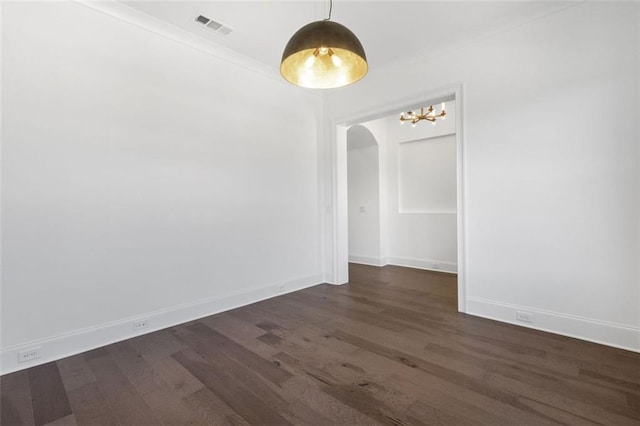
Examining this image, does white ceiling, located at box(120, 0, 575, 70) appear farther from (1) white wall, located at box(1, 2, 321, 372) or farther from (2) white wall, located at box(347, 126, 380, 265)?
(2) white wall, located at box(347, 126, 380, 265)

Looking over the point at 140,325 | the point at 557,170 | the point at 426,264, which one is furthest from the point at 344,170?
the point at 140,325

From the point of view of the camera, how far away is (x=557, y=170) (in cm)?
279

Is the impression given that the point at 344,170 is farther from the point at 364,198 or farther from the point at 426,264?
the point at 426,264

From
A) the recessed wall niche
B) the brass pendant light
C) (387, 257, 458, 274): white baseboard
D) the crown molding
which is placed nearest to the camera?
the brass pendant light

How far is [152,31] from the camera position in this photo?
9.73ft

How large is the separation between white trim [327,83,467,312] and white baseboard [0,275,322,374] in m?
1.36

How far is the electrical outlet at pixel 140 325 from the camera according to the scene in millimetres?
2851

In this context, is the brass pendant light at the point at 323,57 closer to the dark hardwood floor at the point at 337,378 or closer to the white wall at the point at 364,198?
the dark hardwood floor at the point at 337,378

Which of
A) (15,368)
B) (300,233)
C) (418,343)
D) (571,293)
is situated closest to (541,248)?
(571,293)

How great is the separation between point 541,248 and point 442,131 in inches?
126

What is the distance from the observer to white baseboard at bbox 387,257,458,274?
5401mm

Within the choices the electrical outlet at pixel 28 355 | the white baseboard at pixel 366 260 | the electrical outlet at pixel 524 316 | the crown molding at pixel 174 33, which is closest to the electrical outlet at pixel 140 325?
the electrical outlet at pixel 28 355

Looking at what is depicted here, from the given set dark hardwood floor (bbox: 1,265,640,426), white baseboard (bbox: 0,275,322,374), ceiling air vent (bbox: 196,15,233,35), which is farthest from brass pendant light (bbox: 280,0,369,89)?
white baseboard (bbox: 0,275,322,374)

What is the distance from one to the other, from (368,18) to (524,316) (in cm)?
342
